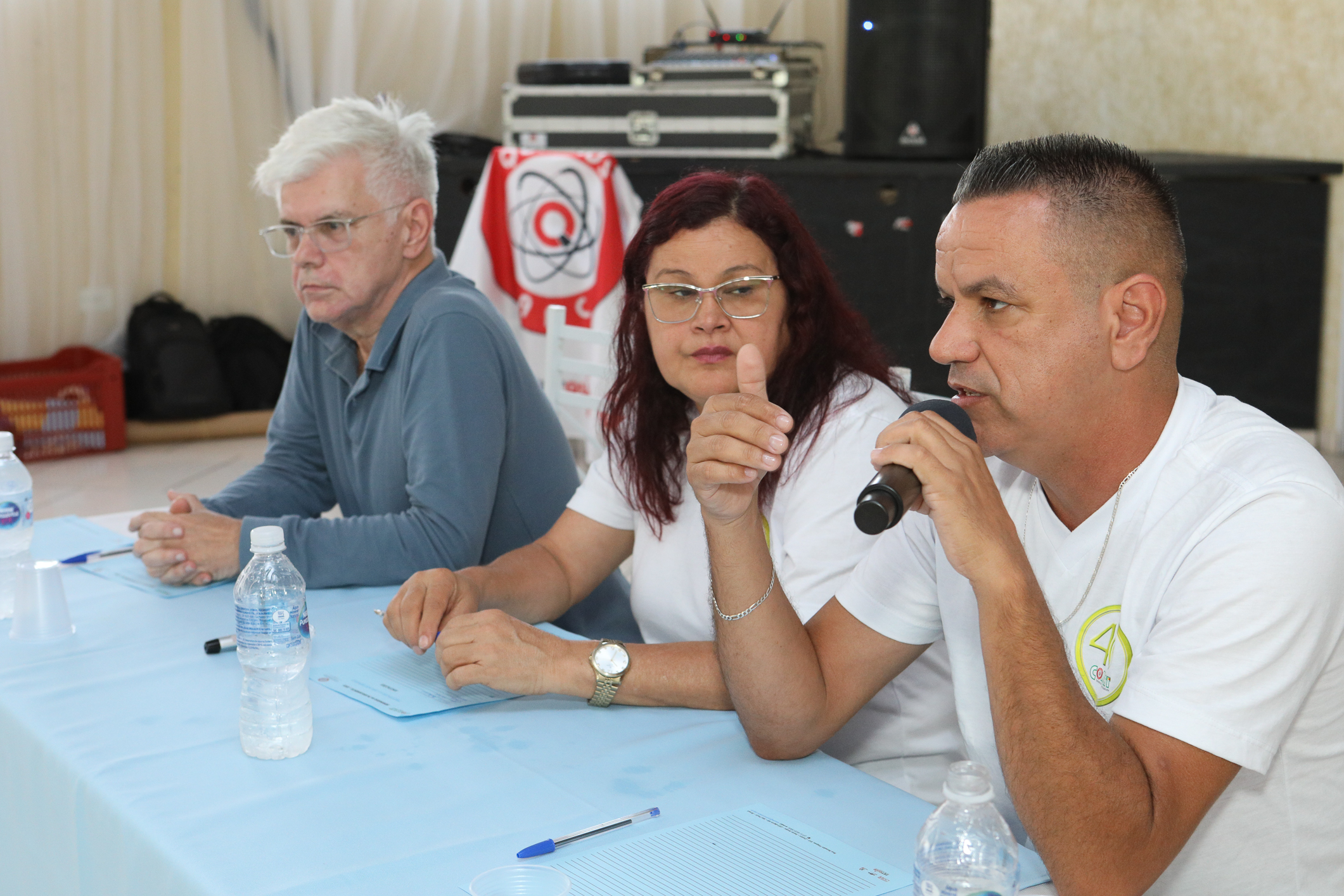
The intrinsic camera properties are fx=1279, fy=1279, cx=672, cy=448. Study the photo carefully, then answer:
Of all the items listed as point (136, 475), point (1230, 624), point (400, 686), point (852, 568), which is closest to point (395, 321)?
point (400, 686)

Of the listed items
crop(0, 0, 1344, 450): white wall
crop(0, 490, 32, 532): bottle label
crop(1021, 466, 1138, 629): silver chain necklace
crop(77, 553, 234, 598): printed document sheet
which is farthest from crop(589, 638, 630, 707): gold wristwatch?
crop(0, 0, 1344, 450): white wall

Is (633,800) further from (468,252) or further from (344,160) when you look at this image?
(468,252)

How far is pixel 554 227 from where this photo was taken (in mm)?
4164

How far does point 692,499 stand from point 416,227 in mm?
769

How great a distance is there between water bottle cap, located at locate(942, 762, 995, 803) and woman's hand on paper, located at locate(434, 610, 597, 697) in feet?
1.90

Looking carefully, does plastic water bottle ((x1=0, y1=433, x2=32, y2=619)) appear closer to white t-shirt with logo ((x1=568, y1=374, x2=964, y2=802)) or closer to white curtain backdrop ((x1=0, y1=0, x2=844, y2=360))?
white t-shirt with logo ((x1=568, y1=374, x2=964, y2=802))

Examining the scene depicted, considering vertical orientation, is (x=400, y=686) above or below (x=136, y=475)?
above

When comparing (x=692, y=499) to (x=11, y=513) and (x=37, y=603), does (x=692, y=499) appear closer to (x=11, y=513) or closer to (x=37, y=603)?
(x=37, y=603)

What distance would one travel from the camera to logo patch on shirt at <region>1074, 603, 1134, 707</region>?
113cm

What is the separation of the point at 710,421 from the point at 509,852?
45 cm

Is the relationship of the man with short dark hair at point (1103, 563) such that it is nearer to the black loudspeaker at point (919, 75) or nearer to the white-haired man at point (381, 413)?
the white-haired man at point (381, 413)

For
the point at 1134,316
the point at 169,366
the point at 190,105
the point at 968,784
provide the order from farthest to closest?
the point at 190,105
the point at 169,366
the point at 1134,316
the point at 968,784

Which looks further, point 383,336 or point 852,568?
point 383,336

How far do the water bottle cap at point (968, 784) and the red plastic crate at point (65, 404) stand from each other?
4.44 metres
